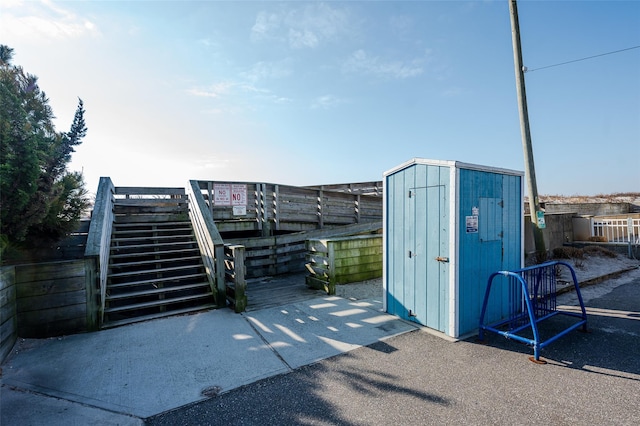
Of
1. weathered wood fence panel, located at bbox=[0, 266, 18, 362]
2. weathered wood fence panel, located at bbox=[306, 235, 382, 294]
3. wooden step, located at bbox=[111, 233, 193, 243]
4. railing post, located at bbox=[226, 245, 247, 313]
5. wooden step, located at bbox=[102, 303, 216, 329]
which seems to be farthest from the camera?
wooden step, located at bbox=[111, 233, 193, 243]

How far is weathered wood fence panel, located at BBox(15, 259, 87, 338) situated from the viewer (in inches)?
158

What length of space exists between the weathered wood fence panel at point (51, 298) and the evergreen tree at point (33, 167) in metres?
0.68

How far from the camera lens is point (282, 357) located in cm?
357

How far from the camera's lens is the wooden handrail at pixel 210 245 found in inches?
216

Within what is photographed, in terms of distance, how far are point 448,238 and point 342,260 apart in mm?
3253

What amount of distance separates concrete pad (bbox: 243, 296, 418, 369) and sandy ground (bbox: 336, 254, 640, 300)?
488 mm

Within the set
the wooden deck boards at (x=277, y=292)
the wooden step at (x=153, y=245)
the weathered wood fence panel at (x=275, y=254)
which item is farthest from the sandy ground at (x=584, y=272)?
the wooden step at (x=153, y=245)

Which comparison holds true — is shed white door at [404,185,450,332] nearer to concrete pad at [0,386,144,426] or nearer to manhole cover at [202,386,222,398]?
manhole cover at [202,386,222,398]

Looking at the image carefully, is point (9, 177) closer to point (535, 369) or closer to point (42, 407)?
point (42, 407)

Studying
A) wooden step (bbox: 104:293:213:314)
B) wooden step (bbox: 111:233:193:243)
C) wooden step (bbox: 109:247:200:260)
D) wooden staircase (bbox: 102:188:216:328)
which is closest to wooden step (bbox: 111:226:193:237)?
wooden staircase (bbox: 102:188:216:328)

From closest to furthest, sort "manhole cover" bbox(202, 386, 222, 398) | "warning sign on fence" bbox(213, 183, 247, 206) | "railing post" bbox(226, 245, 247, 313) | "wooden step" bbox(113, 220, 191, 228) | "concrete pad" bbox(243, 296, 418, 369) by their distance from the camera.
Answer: "manhole cover" bbox(202, 386, 222, 398)
"concrete pad" bbox(243, 296, 418, 369)
"railing post" bbox(226, 245, 247, 313)
"wooden step" bbox(113, 220, 191, 228)
"warning sign on fence" bbox(213, 183, 247, 206)

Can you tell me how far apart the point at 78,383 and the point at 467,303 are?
184 inches

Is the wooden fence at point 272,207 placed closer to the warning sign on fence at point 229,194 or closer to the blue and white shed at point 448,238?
the warning sign on fence at point 229,194

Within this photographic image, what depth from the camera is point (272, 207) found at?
9.01 m
